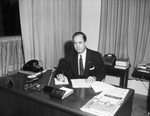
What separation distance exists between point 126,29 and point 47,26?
1400 millimetres

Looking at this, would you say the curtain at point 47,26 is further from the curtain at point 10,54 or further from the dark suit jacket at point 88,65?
the dark suit jacket at point 88,65

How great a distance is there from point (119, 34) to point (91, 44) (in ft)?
2.23

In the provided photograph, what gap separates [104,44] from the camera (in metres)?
3.27

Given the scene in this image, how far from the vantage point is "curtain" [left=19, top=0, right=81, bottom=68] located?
248 centimetres

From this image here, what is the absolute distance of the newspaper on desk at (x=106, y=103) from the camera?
1.25 metres

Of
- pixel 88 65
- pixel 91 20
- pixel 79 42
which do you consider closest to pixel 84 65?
pixel 88 65

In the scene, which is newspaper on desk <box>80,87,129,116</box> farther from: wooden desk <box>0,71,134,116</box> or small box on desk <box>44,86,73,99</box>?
small box on desk <box>44,86,73,99</box>

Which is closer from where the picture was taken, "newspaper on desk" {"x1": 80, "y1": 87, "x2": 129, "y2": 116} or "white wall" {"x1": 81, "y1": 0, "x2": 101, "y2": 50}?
"newspaper on desk" {"x1": 80, "y1": 87, "x2": 129, "y2": 116}

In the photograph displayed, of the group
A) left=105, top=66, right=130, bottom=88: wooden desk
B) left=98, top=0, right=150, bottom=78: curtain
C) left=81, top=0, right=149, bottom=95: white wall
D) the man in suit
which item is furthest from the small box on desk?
left=81, top=0, right=149, bottom=95: white wall

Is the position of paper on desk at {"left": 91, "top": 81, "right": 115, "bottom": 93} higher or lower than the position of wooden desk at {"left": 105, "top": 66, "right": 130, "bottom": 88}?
higher

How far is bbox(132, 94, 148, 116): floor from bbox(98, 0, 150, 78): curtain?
61 cm

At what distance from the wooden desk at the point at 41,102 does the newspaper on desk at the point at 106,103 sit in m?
0.04

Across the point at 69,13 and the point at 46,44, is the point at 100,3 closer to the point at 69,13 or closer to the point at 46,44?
the point at 69,13

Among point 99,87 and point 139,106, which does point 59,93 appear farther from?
point 139,106
